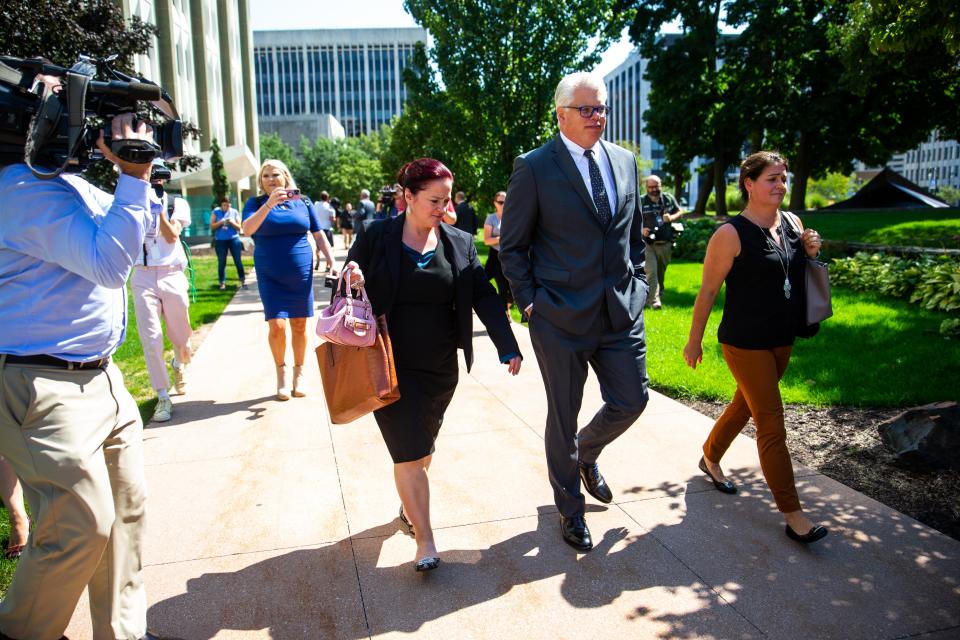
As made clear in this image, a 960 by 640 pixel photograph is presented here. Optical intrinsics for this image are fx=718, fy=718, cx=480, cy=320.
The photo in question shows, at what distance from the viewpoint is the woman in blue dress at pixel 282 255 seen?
20.6 ft

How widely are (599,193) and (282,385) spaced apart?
408 cm

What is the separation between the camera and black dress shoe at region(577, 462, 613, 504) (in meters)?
4.17

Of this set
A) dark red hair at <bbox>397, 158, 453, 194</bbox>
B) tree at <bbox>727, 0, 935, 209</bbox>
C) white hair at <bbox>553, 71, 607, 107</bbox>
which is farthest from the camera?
tree at <bbox>727, 0, 935, 209</bbox>

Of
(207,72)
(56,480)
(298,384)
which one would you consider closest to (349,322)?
(56,480)

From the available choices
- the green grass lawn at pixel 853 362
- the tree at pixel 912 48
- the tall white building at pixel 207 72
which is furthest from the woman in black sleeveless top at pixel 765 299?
the tall white building at pixel 207 72

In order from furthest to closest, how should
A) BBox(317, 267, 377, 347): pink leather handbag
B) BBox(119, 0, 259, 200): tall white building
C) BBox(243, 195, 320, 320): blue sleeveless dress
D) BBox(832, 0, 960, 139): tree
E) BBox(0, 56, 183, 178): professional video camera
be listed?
BBox(119, 0, 259, 200): tall white building
BBox(243, 195, 320, 320): blue sleeveless dress
BBox(832, 0, 960, 139): tree
BBox(317, 267, 377, 347): pink leather handbag
BBox(0, 56, 183, 178): professional video camera

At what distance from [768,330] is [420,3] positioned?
58.8 feet

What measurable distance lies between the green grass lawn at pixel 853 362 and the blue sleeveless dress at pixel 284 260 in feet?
11.4

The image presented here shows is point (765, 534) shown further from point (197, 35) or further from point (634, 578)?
point (197, 35)

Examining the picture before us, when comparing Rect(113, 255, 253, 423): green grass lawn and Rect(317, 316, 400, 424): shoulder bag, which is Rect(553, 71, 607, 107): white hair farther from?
Rect(113, 255, 253, 423): green grass lawn

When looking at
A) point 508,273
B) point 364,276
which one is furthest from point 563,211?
point 364,276

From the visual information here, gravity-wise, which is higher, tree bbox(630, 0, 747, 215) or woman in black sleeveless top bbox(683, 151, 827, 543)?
tree bbox(630, 0, 747, 215)

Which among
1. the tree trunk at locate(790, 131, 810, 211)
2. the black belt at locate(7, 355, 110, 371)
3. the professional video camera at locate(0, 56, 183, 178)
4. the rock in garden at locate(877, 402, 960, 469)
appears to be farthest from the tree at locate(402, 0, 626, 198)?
the black belt at locate(7, 355, 110, 371)

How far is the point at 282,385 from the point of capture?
6656 mm
